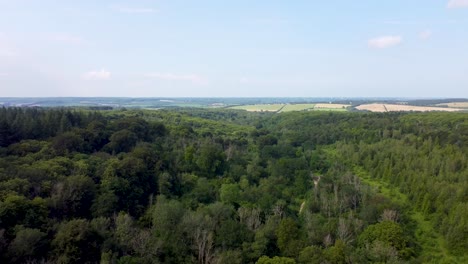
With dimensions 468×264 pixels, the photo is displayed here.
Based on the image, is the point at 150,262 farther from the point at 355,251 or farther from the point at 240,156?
the point at 240,156

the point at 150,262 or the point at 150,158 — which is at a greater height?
the point at 150,158

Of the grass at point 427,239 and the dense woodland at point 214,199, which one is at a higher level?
the dense woodland at point 214,199

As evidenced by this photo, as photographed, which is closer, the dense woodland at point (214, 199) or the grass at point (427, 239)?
the dense woodland at point (214, 199)

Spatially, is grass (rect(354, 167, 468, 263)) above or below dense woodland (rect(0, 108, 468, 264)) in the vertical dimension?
below

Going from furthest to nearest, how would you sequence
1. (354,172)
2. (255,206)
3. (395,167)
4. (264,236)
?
(354,172) → (395,167) → (255,206) → (264,236)

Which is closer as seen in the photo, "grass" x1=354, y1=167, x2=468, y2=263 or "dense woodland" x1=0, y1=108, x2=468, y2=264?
"dense woodland" x1=0, y1=108, x2=468, y2=264

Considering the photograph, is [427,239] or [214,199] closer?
[427,239]

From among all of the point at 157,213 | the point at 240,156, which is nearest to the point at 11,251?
the point at 157,213

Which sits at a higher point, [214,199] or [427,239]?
[214,199]
